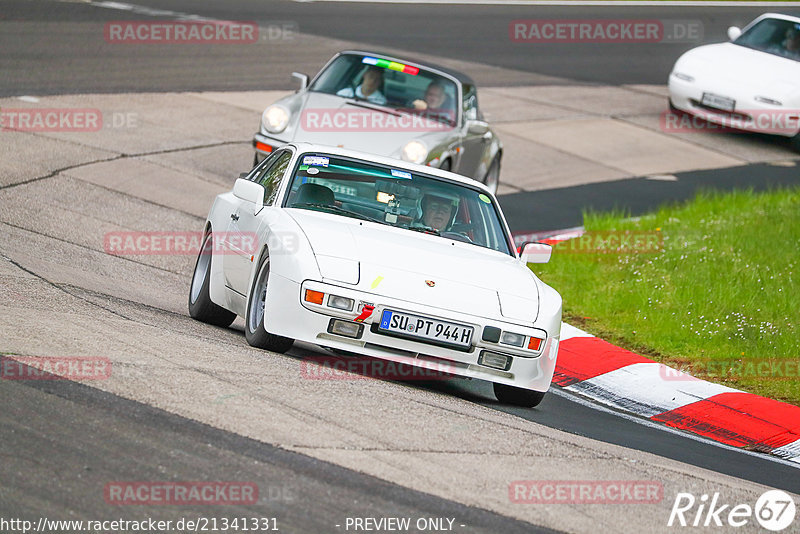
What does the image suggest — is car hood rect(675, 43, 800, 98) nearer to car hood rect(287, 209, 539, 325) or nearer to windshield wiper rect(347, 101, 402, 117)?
windshield wiper rect(347, 101, 402, 117)

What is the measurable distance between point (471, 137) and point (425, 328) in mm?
6952

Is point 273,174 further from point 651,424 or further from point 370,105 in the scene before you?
point 370,105

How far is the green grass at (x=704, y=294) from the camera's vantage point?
9.51m

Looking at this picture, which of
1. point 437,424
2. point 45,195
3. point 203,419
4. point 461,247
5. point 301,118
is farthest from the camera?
point 301,118

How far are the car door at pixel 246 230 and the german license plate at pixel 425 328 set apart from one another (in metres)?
1.17

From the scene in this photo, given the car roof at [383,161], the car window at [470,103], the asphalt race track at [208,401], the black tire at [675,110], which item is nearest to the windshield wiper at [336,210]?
the car roof at [383,161]

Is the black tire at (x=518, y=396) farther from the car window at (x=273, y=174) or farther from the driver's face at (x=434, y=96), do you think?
the driver's face at (x=434, y=96)

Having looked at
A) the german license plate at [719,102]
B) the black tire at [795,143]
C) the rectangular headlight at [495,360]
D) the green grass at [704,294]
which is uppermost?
the rectangular headlight at [495,360]

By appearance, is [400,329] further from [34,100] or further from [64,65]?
[64,65]

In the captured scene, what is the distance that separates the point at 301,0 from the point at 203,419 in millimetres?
22693

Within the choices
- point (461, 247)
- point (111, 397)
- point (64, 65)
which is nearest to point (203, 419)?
point (111, 397)

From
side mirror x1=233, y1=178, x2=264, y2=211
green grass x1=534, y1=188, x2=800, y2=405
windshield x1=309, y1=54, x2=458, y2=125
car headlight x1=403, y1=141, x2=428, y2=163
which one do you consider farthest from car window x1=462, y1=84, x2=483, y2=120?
side mirror x1=233, y1=178, x2=264, y2=211

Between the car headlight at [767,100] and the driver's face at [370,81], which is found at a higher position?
the driver's face at [370,81]

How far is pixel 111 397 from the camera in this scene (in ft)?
18.5
